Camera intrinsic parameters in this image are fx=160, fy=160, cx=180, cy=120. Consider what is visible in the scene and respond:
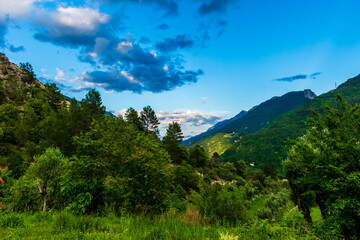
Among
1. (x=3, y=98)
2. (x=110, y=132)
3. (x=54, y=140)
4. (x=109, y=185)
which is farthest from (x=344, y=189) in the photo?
(x=3, y=98)

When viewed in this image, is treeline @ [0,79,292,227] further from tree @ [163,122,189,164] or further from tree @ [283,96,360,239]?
tree @ [163,122,189,164]

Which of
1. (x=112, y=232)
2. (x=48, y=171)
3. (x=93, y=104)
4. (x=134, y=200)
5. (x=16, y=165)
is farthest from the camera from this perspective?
(x=93, y=104)

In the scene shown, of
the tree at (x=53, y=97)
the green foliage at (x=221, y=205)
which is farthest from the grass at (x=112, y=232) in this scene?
the tree at (x=53, y=97)

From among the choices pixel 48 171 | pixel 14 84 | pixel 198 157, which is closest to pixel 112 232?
pixel 48 171

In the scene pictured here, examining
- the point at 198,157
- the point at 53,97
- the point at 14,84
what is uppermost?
the point at 14,84

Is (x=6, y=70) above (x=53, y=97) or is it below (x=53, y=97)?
above

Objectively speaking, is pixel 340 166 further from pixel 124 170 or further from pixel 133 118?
pixel 133 118

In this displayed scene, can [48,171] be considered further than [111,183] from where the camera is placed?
Yes

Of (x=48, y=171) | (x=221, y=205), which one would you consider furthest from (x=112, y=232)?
(x=48, y=171)

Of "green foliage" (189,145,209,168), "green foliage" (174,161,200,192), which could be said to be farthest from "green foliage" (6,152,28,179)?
"green foliage" (189,145,209,168)

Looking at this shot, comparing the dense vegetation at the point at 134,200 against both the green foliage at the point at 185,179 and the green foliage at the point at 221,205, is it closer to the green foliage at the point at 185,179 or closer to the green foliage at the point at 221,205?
the green foliage at the point at 221,205

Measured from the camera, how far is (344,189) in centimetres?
1089

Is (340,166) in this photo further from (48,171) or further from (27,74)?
(27,74)

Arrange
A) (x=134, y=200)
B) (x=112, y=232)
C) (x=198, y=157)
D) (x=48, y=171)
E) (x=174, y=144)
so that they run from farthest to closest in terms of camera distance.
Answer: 1. (x=198, y=157)
2. (x=174, y=144)
3. (x=48, y=171)
4. (x=134, y=200)
5. (x=112, y=232)
